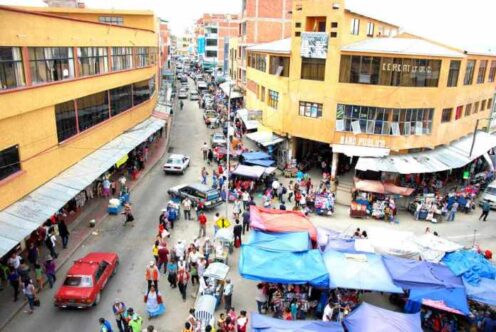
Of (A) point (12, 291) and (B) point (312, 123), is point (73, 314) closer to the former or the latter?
(A) point (12, 291)

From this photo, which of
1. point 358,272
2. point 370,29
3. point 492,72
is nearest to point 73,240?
point 358,272

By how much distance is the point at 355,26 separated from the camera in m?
28.1

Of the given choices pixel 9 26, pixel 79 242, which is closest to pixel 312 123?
pixel 79 242

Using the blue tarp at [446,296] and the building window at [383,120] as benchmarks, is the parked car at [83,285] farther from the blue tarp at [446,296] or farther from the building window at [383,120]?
the building window at [383,120]

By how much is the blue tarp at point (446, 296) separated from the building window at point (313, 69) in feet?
57.2

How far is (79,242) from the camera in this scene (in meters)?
19.6

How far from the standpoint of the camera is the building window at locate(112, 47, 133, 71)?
91.5 feet

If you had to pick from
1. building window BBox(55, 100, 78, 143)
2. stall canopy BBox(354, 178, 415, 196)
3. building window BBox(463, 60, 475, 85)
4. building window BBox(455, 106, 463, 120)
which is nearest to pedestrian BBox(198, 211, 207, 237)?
building window BBox(55, 100, 78, 143)

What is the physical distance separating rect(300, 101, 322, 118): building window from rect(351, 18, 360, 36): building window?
548 cm

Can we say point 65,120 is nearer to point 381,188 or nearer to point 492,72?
point 381,188

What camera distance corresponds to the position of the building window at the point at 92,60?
22.6m

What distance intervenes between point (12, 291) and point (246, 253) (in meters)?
9.02

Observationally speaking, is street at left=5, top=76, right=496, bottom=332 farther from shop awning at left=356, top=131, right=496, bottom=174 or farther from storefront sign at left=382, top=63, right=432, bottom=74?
storefront sign at left=382, top=63, right=432, bottom=74

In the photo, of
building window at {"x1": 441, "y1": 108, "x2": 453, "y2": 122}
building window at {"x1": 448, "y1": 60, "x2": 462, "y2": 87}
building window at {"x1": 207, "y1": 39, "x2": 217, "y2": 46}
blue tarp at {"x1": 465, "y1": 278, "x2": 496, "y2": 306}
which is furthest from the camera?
building window at {"x1": 207, "y1": 39, "x2": 217, "y2": 46}
